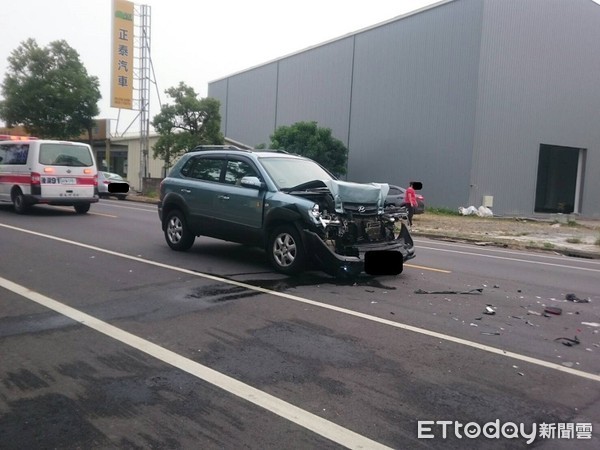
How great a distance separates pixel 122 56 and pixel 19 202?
18622mm

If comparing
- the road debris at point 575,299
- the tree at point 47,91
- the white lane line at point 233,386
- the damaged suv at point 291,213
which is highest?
the tree at point 47,91

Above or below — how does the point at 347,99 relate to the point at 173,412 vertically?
above

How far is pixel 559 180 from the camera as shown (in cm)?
3494

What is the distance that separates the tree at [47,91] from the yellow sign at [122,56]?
523 centimetres

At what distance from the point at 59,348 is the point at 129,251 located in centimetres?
533

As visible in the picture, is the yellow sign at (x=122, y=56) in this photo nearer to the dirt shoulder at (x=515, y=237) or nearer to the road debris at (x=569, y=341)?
the dirt shoulder at (x=515, y=237)

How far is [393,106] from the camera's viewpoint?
32719 mm

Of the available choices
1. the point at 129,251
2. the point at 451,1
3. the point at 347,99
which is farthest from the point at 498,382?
the point at 347,99

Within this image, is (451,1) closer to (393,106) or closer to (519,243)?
(393,106)

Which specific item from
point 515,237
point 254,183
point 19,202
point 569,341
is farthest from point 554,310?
point 19,202

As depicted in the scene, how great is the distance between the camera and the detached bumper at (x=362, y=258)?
7594 mm

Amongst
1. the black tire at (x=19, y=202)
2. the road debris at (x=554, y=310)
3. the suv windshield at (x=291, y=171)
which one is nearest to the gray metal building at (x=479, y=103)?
the black tire at (x=19, y=202)

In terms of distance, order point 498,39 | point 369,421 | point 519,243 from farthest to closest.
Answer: point 498,39 < point 519,243 < point 369,421

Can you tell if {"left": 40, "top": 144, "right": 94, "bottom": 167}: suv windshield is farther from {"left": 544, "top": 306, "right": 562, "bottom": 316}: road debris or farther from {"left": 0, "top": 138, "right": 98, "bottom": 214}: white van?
{"left": 544, "top": 306, "right": 562, "bottom": 316}: road debris
